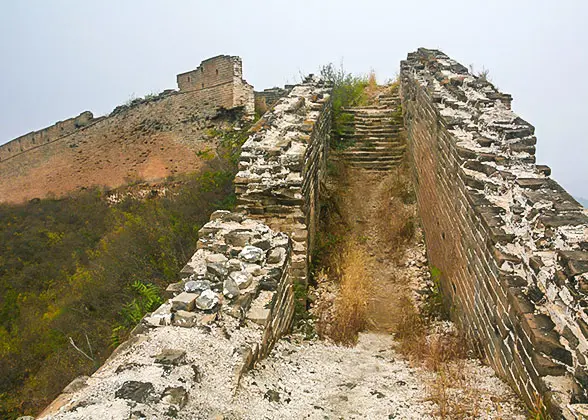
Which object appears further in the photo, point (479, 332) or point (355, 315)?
point (355, 315)

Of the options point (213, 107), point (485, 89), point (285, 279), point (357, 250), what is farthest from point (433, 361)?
point (213, 107)

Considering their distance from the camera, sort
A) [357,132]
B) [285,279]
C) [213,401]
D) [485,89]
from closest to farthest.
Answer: [213,401] < [285,279] < [485,89] < [357,132]

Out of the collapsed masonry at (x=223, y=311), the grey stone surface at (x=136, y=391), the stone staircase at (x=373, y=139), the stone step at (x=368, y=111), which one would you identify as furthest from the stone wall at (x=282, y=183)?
Result: the stone step at (x=368, y=111)

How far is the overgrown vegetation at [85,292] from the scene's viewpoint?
5480mm

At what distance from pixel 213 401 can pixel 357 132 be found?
747 centimetres

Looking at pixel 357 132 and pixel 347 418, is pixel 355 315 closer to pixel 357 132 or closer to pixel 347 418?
pixel 347 418

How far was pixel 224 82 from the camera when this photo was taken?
14469mm

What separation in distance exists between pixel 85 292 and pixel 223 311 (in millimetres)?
5267

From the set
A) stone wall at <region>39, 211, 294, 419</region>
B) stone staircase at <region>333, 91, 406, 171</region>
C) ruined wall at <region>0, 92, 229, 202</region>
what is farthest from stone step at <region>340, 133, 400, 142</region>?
ruined wall at <region>0, 92, 229, 202</region>

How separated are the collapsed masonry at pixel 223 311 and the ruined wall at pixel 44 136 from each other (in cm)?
1463

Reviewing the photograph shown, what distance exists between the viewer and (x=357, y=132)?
8.91 meters

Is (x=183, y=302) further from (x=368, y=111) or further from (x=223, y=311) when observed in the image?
(x=368, y=111)

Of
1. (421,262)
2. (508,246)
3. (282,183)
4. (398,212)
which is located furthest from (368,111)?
(508,246)

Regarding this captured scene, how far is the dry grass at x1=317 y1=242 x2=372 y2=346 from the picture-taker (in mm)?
3637
